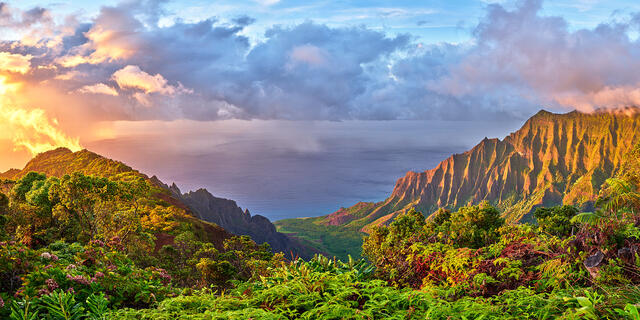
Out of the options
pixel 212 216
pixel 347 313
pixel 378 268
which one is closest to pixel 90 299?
pixel 347 313

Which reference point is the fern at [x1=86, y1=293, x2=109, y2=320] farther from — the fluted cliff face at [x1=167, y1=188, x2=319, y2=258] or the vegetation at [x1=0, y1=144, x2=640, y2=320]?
the fluted cliff face at [x1=167, y1=188, x2=319, y2=258]

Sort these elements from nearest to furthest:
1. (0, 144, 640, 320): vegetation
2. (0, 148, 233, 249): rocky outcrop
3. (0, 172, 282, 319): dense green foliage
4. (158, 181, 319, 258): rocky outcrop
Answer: (0, 144, 640, 320): vegetation
(0, 172, 282, 319): dense green foliage
(0, 148, 233, 249): rocky outcrop
(158, 181, 319, 258): rocky outcrop

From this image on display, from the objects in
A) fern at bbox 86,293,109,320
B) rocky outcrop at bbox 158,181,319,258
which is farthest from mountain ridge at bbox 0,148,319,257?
fern at bbox 86,293,109,320

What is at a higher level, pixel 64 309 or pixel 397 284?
pixel 64 309

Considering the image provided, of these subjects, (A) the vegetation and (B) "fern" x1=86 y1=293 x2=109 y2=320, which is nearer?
(A) the vegetation

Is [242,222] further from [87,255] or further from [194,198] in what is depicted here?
[87,255]

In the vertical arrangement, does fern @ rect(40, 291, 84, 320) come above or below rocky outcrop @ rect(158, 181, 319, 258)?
above

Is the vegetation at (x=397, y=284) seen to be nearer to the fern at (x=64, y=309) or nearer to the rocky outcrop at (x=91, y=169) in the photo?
the fern at (x=64, y=309)

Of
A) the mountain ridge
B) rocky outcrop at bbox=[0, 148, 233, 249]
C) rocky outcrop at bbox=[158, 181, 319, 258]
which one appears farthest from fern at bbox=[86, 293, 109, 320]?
rocky outcrop at bbox=[158, 181, 319, 258]

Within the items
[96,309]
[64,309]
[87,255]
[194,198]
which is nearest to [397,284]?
[96,309]

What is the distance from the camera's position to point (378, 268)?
9539 millimetres

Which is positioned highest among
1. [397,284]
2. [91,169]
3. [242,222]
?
[91,169]

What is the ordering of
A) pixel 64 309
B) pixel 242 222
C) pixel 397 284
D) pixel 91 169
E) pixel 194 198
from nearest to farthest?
pixel 64 309
pixel 397 284
pixel 91 169
pixel 194 198
pixel 242 222

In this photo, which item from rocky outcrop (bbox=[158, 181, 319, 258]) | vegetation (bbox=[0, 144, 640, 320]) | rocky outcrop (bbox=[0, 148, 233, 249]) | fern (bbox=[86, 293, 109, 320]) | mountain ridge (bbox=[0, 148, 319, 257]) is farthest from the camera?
rocky outcrop (bbox=[158, 181, 319, 258])
